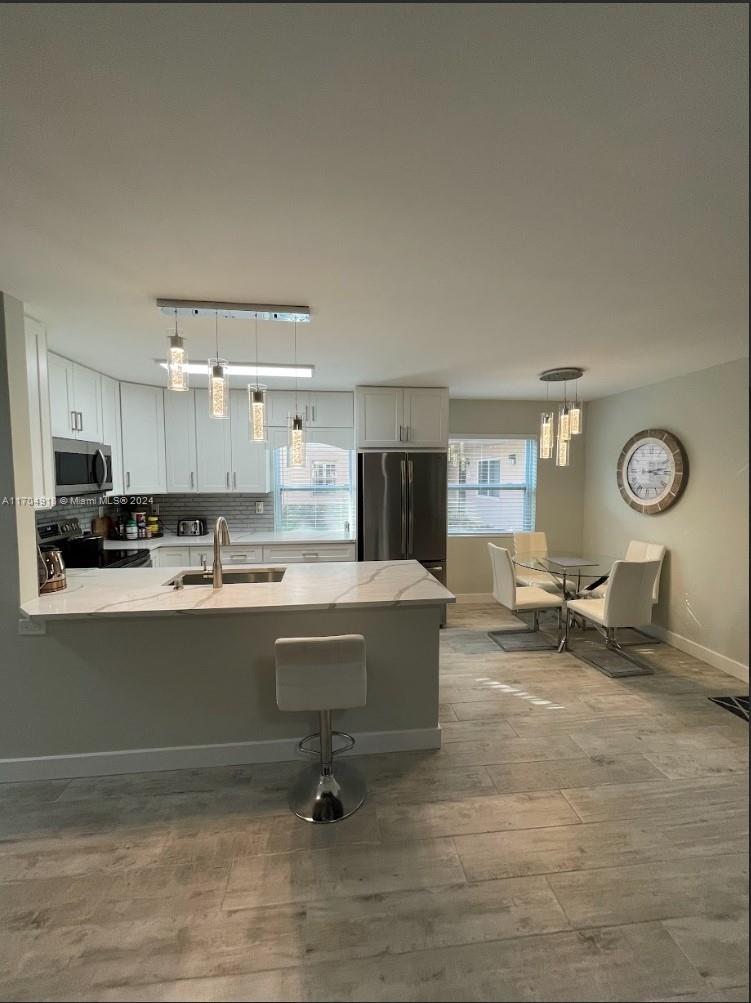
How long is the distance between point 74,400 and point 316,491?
2331mm

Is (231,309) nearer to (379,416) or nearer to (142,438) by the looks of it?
(379,416)

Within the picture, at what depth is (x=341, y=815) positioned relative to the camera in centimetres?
191

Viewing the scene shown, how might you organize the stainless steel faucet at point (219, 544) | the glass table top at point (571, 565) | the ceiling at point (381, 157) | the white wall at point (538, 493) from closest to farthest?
the ceiling at point (381, 157)
the stainless steel faucet at point (219, 544)
the glass table top at point (571, 565)
the white wall at point (538, 493)

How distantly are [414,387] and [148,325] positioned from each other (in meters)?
2.47

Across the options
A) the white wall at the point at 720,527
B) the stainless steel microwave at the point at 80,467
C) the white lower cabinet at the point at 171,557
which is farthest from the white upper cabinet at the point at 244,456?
the white wall at the point at 720,527

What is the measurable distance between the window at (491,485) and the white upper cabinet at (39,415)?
3.81 metres

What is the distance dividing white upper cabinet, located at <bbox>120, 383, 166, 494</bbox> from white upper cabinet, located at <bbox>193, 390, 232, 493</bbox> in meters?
0.30

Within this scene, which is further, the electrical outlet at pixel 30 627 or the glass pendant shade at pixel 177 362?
the electrical outlet at pixel 30 627

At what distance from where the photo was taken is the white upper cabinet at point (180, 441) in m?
4.22

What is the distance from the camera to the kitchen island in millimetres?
2170

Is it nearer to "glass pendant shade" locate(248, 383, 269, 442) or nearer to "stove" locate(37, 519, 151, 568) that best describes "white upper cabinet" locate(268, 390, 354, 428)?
"stove" locate(37, 519, 151, 568)

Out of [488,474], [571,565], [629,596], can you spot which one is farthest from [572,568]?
[488,474]

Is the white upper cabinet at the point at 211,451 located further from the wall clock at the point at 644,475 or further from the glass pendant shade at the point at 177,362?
the wall clock at the point at 644,475

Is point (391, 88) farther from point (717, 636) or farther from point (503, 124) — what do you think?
point (717, 636)
